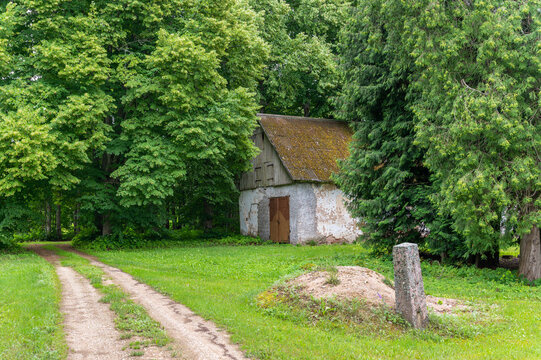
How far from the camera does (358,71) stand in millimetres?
17688

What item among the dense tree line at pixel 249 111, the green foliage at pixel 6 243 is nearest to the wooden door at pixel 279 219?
the dense tree line at pixel 249 111

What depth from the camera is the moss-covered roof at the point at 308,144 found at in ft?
84.3

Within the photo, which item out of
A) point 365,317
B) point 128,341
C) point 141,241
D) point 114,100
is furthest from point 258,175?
point 128,341

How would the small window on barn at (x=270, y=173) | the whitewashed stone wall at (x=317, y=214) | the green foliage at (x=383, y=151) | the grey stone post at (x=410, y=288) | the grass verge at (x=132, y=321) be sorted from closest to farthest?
the grass verge at (x=132, y=321), the grey stone post at (x=410, y=288), the green foliage at (x=383, y=151), the whitewashed stone wall at (x=317, y=214), the small window on barn at (x=270, y=173)

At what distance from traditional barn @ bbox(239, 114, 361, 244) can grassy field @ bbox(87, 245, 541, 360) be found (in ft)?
35.7

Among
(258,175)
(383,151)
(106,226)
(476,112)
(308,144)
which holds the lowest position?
(106,226)

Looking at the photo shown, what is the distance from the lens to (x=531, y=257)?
13.4 m

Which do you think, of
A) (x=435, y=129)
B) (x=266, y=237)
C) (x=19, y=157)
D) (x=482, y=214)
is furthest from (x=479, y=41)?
(x=266, y=237)

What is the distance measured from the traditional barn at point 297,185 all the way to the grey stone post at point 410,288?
1643 centimetres

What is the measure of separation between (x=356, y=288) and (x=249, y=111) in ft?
48.8

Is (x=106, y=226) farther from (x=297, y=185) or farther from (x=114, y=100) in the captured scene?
(x=297, y=185)

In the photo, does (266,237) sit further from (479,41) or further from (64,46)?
(479,41)

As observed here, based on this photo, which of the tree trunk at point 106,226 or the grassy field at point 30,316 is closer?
the grassy field at point 30,316

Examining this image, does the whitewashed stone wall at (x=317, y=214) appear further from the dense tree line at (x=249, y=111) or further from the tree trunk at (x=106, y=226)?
the tree trunk at (x=106, y=226)
